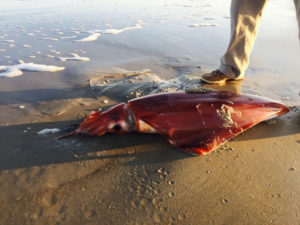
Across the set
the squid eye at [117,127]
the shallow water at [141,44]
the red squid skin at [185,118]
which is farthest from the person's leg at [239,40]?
the squid eye at [117,127]

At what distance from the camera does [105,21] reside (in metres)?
6.91

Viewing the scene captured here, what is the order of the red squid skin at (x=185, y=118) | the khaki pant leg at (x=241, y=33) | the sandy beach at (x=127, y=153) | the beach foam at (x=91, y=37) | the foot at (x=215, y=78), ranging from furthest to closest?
the beach foam at (x=91, y=37), the foot at (x=215, y=78), the khaki pant leg at (x=241, y=33), the red squid skin at (x=185, y=118), the sandy beach at (x=127, y=153)

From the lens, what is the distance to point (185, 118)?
7.34 feet

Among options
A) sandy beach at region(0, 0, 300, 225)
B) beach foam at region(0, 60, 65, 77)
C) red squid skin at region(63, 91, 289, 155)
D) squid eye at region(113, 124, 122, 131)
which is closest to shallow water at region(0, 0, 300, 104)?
sandy beach at region(0, 0, 300, 225)

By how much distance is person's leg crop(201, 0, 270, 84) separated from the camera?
3391mm

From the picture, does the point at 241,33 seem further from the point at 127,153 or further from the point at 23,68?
the point at 23,68

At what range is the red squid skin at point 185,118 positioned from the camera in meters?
2.20

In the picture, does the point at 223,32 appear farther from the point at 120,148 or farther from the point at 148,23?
the point at 120,148

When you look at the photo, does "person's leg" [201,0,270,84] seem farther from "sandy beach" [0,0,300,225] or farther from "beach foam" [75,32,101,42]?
"beach foam" [75,32,101,42]

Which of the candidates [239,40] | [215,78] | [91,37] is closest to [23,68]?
[91,37]

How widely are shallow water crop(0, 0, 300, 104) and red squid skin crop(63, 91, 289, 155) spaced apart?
1045mm

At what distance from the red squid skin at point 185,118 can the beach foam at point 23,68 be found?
6.02ft

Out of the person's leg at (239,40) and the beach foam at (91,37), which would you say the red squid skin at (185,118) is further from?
the beach foam at (91,37)

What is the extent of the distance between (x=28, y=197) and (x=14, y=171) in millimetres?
314
